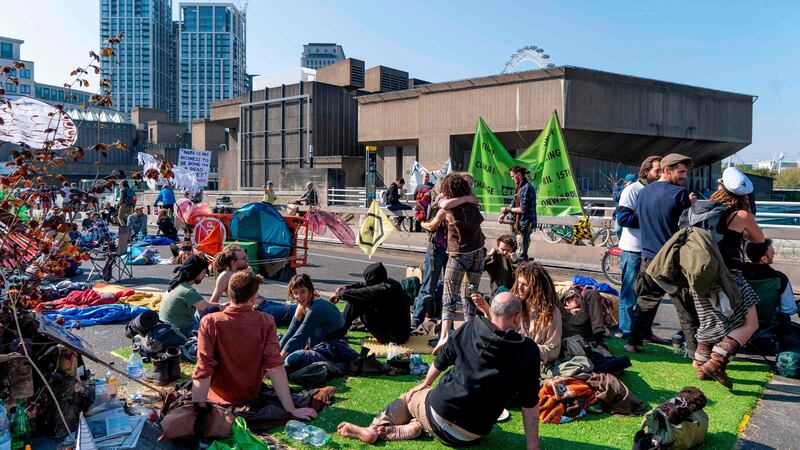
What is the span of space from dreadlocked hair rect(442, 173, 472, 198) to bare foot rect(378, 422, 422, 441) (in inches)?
114

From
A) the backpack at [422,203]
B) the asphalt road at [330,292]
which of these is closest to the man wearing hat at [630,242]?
the asphalt road at [330,292]

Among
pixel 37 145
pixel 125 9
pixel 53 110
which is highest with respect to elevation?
pixel 125 9

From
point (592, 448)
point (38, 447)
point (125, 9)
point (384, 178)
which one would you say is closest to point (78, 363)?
point (38, 447)

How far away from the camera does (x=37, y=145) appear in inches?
173

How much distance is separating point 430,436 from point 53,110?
368 centimetres

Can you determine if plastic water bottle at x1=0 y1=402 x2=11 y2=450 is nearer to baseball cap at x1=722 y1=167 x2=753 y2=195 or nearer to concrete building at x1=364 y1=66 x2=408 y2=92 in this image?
baseball cap at x1=722 y1=167 x2=753 y2=195

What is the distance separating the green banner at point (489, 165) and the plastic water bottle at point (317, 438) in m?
10.4

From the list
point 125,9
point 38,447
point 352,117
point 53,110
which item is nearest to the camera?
point 38,447

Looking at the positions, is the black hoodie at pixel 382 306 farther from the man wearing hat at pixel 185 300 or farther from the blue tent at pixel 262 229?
the blue tent at pixel 262 229

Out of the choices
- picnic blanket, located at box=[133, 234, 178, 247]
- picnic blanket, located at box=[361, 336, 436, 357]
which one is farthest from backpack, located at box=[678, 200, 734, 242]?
picnic blanket, located at box=[133, 234, 178, 247]

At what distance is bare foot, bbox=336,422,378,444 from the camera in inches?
174

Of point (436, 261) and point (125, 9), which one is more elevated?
point (125, 9)

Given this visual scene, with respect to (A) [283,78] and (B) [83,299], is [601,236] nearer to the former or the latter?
(B) [83,299]

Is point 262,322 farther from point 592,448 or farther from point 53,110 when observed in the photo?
point 592,448
